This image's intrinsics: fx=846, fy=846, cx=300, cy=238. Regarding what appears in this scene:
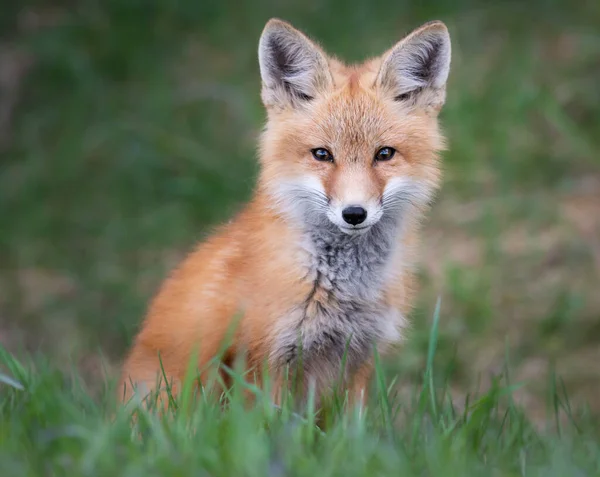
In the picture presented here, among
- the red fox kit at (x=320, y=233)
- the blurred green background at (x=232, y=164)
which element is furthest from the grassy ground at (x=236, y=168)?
the red fox kit at (x=320, y=233)

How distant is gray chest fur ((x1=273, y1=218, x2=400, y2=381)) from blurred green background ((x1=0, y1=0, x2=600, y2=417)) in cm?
245

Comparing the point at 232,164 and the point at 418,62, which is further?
the point at 232,164

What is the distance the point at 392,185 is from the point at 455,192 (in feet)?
12.2

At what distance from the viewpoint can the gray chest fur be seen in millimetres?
3566

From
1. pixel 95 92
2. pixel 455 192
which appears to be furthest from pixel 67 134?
pixel 455 192

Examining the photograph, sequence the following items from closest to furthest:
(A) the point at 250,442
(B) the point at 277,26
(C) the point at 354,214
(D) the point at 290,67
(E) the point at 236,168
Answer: (A) the point at 250,442 < (C) the point at 354,214 < (B) the point at 277,26 < (D) the point at 290,67 < (E) the point at 236,168

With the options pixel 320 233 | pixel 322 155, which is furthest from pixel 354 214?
pixel 322 155

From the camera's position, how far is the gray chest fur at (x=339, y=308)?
11.7 ft

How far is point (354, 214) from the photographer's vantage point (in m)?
3.42

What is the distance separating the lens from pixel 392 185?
12.0 ft

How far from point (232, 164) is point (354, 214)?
13.6 ft

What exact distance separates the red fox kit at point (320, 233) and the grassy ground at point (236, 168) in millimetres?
1900

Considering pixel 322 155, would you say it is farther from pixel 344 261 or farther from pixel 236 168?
pixel 236 168

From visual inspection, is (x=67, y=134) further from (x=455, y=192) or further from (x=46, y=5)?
(x=455, y=192)
